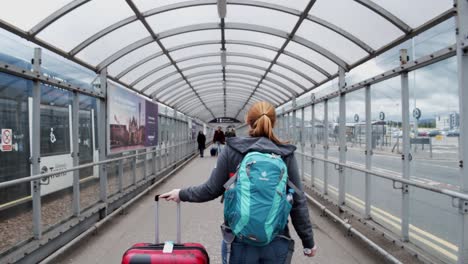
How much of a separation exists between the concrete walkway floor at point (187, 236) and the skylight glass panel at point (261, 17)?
349cm

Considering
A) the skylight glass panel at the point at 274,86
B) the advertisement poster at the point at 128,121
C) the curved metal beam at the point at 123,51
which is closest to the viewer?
the curved metal beam at the point at 123,51

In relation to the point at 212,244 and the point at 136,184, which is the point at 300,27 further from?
the point at 136,184

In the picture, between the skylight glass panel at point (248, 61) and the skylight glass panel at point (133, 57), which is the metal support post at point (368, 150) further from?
the skylight glass panel at point (133, 57)

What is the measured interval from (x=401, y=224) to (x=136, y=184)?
18.0 feet

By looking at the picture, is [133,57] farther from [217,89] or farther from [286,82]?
[217,89]

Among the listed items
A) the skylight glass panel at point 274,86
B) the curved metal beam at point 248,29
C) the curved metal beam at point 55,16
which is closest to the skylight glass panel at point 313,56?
the curved metal beam at point 248,29

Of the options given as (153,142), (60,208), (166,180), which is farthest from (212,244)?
(166,180)

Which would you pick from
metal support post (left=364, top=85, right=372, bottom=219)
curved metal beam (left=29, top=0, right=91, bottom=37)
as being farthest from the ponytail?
curved metal beam (left=29, top=0, right=91, bottom=37)

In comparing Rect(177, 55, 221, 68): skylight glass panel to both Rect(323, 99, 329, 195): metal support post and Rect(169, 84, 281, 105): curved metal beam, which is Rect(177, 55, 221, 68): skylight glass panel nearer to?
Rect(323, 99, 329, 195): metal support post

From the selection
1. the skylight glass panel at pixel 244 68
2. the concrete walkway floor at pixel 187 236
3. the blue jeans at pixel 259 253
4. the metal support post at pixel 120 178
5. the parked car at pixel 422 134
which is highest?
the skylight glass panel at pixel 244 68

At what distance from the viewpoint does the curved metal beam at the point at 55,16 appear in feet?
14.4

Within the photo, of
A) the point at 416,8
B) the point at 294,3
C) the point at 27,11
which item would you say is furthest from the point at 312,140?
the point at 27,11

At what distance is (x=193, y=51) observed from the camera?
8.55 metres

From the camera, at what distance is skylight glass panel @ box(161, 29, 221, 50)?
729 cm
